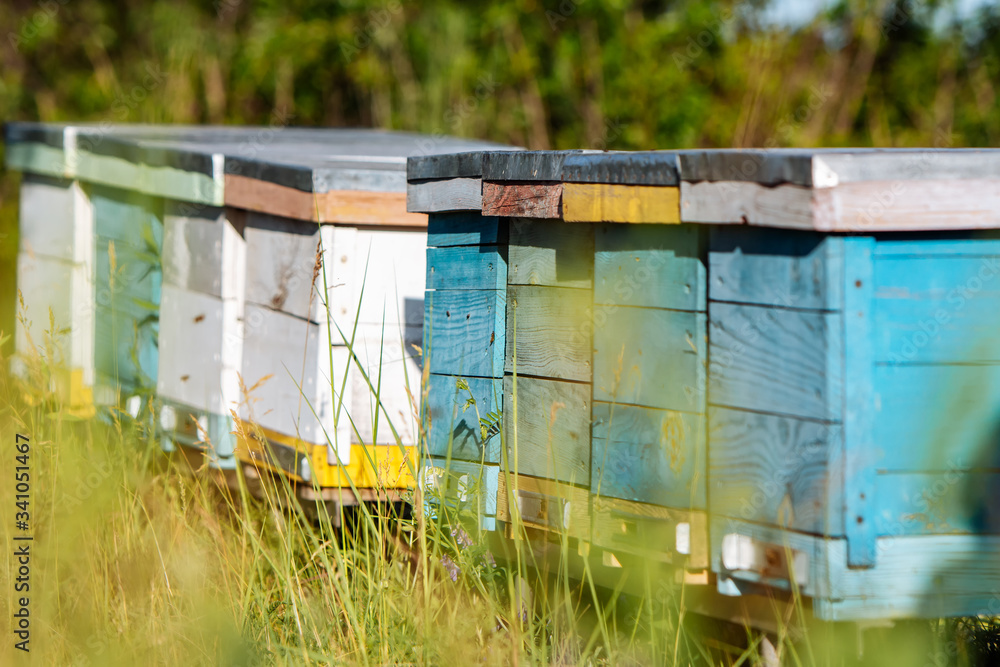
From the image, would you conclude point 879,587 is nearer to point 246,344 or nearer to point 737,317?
point 737,317

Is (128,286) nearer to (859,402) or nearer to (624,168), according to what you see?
(624,168)

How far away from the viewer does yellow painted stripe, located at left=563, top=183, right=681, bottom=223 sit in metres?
2.04

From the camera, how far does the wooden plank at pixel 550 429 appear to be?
2.26 m

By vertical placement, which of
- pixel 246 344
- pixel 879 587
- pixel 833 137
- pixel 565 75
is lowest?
pixel 879 587

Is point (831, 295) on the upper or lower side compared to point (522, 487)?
upper

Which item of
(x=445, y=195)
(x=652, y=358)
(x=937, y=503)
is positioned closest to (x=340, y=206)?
(x=445, y=195)

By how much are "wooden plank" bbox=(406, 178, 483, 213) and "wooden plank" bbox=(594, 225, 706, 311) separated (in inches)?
17.1

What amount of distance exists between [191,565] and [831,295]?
4.86 feet

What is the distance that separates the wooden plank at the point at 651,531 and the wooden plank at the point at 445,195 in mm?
848

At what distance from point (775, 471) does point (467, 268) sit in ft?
3.30

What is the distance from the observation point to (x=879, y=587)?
6.23ft

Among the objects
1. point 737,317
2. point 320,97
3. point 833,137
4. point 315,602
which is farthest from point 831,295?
point 320,97

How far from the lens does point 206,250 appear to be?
11.1 feet

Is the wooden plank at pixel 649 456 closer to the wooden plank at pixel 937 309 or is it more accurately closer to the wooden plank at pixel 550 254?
the wooden plank at pixel 550 254
